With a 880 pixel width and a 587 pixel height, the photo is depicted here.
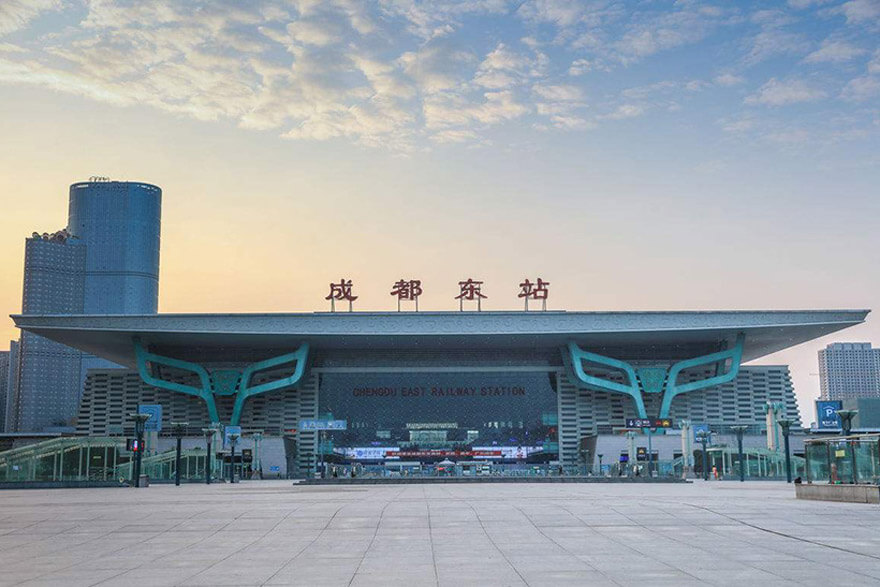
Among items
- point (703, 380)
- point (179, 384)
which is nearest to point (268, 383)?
point (179, 384)

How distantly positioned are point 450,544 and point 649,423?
8153 cm

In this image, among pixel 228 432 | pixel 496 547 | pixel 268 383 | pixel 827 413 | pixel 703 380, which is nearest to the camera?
pixel 496 547

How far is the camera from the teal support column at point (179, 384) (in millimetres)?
107062

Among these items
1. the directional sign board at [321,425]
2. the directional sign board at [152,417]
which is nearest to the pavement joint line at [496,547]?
the directional sign board at [152,417]

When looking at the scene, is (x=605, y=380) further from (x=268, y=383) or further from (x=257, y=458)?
(x=257, y=458)

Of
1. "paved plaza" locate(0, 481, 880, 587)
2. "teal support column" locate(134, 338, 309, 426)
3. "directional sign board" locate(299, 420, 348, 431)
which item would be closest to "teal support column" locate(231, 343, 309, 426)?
"teal support column" locate(134, 338, 309, 426)

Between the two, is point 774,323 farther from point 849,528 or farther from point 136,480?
point 849,528

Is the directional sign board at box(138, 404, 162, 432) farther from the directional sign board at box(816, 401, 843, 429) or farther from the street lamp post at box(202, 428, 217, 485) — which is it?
the directional sign board at box(816, 401, 843, 429)

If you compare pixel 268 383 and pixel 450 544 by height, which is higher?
pixel 268 383

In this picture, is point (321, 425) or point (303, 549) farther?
point (321, 425)

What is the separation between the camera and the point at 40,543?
23.8 metres

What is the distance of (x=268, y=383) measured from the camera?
110 meters

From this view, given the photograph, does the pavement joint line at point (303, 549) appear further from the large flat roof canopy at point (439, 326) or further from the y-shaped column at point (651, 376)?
the y-shaped column at point (651, 376)

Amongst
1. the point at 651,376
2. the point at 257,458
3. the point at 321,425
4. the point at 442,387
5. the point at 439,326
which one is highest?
the point at 439,326
